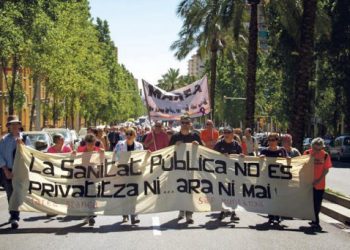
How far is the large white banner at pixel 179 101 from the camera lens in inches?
619

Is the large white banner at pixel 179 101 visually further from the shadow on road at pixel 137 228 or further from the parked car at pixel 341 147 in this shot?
the parked car at pixel 341 147

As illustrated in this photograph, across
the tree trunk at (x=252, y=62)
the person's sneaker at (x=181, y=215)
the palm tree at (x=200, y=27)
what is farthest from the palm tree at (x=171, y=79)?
the person's sneaker at (x=181, y=215)

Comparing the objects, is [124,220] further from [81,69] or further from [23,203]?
[81,69]

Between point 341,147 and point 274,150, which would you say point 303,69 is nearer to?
point 274,150

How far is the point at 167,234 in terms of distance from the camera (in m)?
10.3

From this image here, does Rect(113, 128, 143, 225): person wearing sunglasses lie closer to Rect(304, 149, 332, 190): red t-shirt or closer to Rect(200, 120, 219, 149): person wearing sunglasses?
Rect(304, 149, 332, 190): red t-shirt

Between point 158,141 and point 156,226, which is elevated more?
point 158,141

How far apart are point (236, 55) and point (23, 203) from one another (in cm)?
3778

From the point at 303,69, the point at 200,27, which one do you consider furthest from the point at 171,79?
the point at 303,69

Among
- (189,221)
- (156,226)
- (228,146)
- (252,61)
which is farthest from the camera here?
(252,61)

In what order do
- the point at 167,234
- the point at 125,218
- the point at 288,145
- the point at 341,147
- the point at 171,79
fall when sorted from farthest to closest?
1. the point at 171,79
2. the point at 341,147
3. the point at 288,145
4. the point at 125,218
5. the point at 167,234

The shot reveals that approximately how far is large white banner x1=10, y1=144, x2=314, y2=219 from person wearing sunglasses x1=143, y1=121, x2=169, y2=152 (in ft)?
6.81

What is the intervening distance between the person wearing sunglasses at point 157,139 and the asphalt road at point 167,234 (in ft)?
6.56

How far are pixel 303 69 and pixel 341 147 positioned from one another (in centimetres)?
2215
